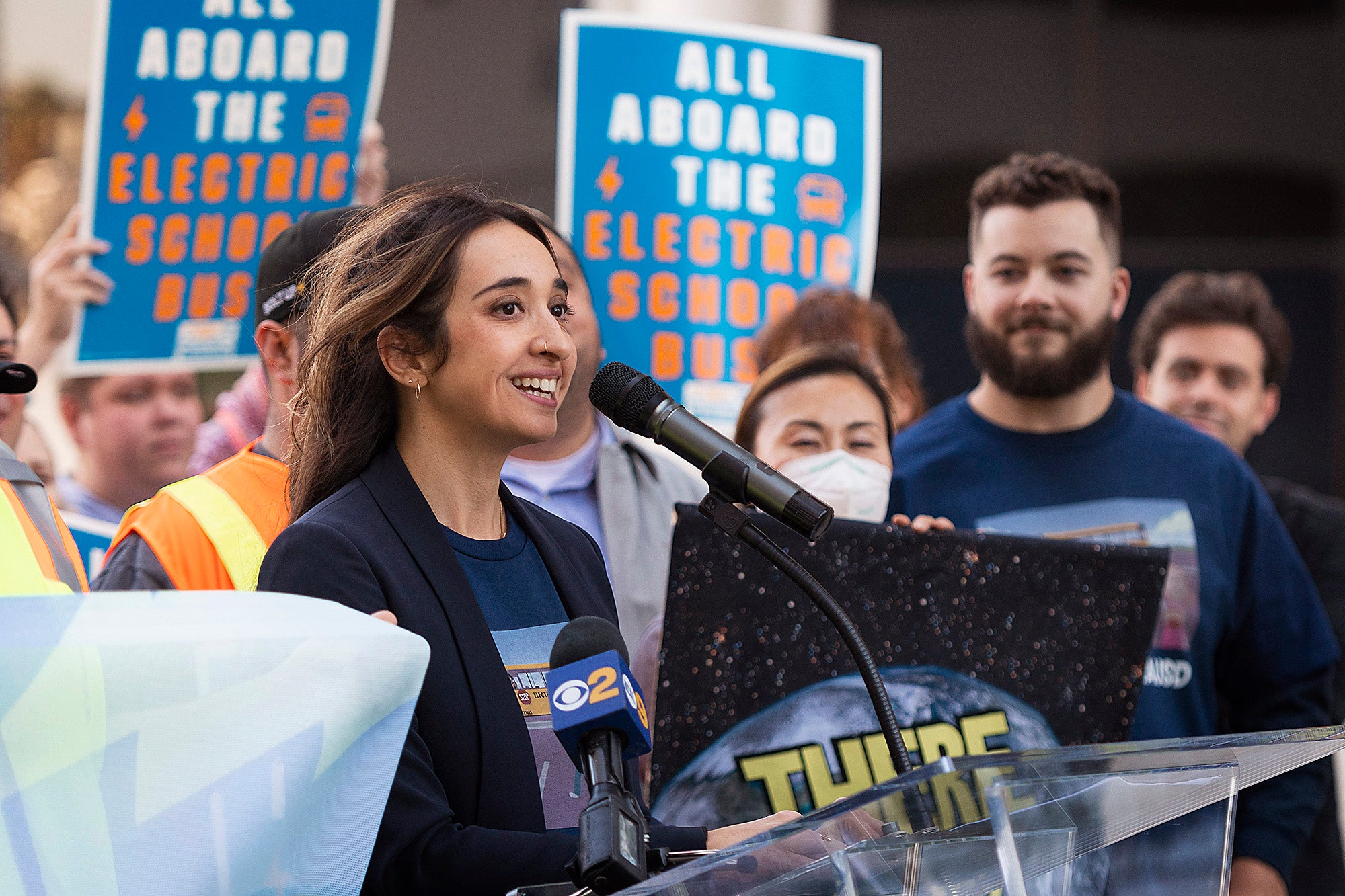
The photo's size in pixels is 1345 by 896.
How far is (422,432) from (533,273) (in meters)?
0.26

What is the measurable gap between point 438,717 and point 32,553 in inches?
19.1

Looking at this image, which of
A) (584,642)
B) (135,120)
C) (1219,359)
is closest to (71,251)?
(135,120)

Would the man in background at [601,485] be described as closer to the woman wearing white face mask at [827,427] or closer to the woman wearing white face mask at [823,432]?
the woman wearing white face mask at [823,432]

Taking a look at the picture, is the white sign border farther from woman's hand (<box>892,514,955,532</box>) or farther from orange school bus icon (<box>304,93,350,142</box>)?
woman's hand (<box>892,514,955,532</box>)

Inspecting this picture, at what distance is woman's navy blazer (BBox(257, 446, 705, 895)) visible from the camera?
152 centimetres

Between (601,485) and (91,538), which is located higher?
(601,485)

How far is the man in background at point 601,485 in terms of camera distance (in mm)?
2902

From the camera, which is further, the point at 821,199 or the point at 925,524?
the point at 821,199

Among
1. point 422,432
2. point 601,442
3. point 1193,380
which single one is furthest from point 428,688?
point 1193,380

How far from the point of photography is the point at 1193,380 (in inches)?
156

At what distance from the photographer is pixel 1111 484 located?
293cm

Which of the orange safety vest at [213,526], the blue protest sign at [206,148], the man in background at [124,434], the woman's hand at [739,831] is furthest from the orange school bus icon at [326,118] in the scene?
the woman's hand at [739,831]

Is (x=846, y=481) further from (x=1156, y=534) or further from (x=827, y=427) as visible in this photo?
(x=1156, y=534)

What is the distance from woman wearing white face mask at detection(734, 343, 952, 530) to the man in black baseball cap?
3.29 feet
